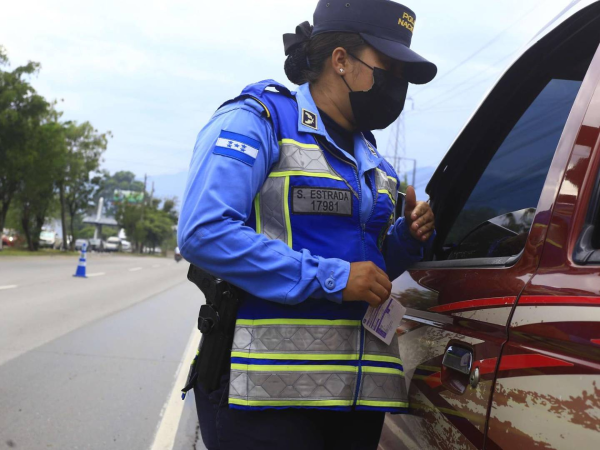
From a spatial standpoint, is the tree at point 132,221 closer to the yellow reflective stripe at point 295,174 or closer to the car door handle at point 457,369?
the yellow reflective stripe at point 295,174

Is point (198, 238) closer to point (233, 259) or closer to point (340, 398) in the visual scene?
point (233, 259)

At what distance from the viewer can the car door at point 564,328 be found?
118 centimetres

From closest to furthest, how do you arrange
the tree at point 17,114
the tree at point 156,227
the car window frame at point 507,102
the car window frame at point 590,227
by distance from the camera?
the car window frame at point 590,227 → the car window frame at point 507,102 → the tree at point 17,114 → the tree at point 156,227

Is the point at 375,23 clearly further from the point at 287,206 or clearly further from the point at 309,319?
the point at 309,319

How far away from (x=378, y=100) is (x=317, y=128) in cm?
26

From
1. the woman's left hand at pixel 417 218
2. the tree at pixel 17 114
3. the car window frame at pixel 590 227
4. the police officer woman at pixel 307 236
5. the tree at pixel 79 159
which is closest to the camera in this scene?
the car window frame at pixel 590 227

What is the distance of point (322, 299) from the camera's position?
177 cm

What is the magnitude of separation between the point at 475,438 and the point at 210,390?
2.29 ft

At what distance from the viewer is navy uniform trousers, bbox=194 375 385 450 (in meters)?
1.67

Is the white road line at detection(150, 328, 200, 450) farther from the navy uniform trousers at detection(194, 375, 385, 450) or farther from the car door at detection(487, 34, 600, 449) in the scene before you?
the car door at detection(487, 34, 600, 449)

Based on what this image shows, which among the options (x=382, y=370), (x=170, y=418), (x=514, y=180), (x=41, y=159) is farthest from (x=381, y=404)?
(x=41, y=159)

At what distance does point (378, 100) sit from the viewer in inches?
78.5

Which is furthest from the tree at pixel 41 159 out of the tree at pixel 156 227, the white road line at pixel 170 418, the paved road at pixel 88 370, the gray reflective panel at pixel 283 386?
the tree at pixel 156 227

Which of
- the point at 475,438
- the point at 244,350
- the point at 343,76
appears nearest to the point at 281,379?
the point at 244,350
